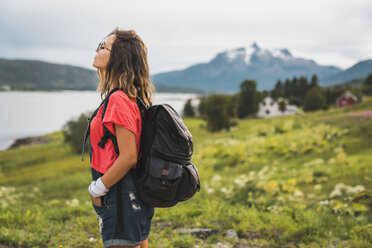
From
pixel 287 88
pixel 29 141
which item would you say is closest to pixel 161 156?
pixel 29 141

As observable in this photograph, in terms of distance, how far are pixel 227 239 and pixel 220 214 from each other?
896mm

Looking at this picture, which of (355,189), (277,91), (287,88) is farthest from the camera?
(287,88)

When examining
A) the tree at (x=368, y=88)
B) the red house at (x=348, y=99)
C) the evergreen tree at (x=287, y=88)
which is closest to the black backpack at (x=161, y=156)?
the red house at (x=348, y=99)

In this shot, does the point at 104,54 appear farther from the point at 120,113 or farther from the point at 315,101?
the point at 315,101

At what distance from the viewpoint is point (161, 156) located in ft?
7.19

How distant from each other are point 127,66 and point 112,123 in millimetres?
498

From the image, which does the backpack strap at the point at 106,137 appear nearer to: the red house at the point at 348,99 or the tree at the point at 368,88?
the red house at the point at 348,99

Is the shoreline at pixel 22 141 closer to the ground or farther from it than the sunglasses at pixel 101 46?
closer to the ground

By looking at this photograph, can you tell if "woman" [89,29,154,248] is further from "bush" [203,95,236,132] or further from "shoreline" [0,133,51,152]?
"shoreline" [0,133,51,152]

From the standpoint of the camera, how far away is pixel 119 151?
2139 millimetres

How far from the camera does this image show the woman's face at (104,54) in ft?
7.76

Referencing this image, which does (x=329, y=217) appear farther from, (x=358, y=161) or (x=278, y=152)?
(x=278, y=152)

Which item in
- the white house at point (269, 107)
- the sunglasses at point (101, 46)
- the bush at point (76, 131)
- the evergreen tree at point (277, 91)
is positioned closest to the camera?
the sunglasses at point (101, 46)

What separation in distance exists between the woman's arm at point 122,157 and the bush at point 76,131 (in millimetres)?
49475
